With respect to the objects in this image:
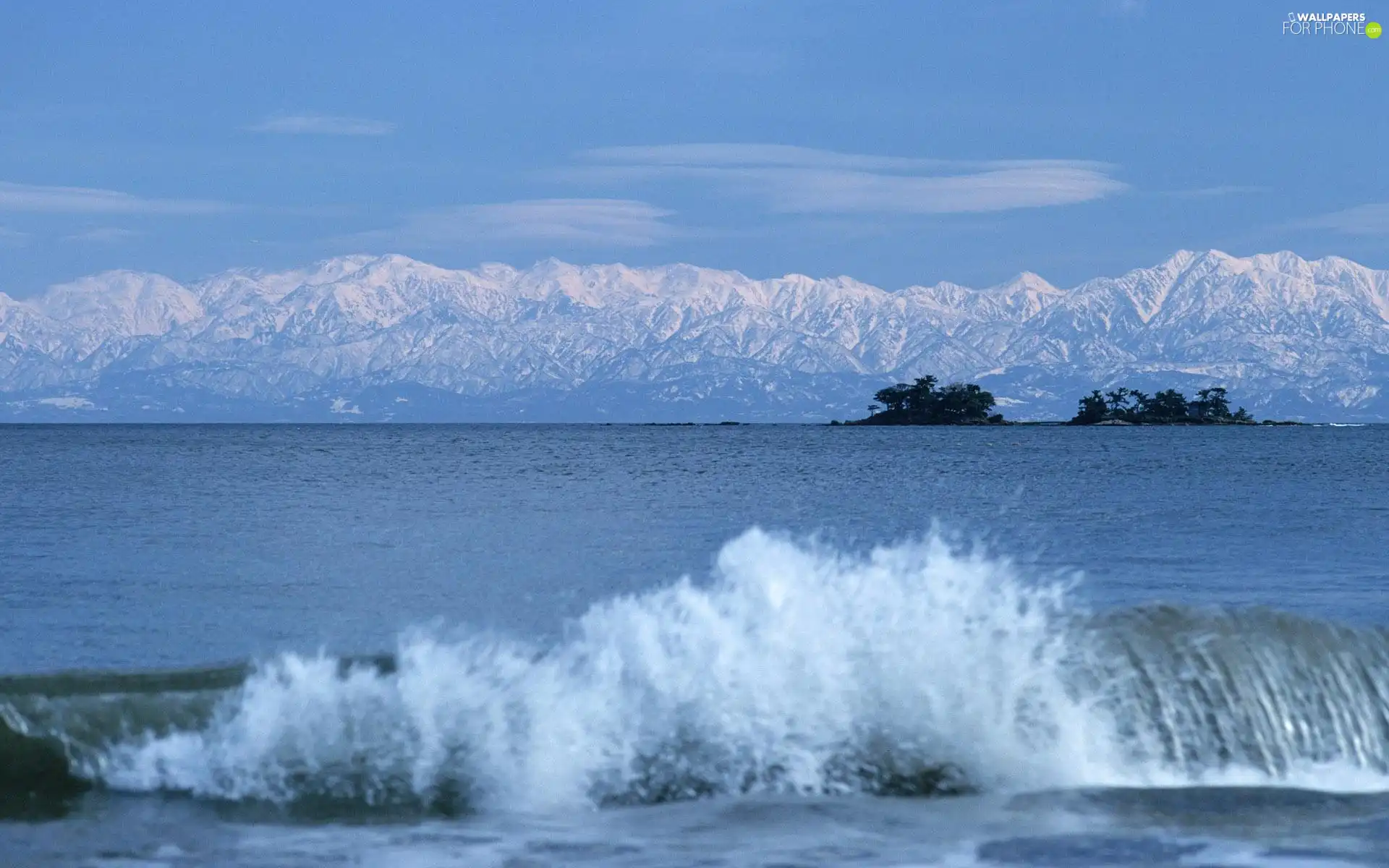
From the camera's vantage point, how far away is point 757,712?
44.7 feet

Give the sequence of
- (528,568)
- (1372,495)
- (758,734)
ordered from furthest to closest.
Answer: (1372,495)
(528,568)
(758,734)

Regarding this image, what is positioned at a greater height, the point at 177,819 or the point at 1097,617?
the point at 1097,617

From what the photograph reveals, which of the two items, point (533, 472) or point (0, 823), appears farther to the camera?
point (533, 472)

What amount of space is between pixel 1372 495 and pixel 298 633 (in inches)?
1856

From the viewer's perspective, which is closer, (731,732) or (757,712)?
Answer: (731,732)

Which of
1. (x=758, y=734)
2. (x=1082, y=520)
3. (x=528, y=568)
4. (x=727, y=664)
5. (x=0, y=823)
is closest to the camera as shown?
(x=0, y=823)

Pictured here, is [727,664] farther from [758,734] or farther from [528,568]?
[528,568]

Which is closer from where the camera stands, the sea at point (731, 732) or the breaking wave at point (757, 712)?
the sea at point (731, 732)

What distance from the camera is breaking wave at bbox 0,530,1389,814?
12.7 m

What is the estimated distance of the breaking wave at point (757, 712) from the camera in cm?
1266

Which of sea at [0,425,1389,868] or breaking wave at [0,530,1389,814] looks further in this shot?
breaking wave at [0,530,1389,814]

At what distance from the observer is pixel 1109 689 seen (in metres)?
13.6

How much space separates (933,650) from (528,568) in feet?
54.9

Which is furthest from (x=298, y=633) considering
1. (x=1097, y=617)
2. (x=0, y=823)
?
(x=1097, y=617)
